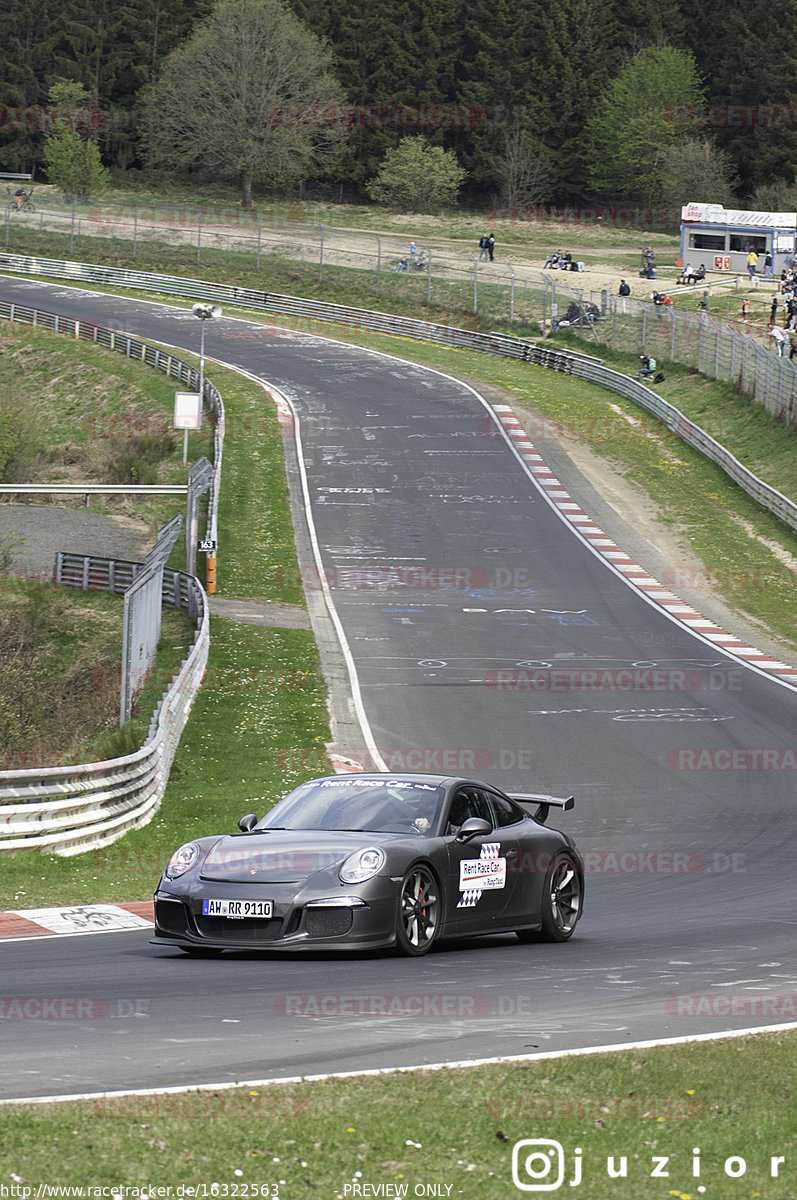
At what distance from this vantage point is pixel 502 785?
20.2 meters

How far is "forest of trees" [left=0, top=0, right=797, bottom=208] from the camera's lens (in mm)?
117125

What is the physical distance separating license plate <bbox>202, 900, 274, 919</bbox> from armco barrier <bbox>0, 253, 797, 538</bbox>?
2606 cm

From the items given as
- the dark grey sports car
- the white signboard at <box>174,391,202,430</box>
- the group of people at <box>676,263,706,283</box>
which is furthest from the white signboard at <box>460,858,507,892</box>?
the group of people at <box>676,263,706,283</box>

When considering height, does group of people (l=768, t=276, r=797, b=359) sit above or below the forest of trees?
below

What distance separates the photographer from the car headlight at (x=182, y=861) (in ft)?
34.0

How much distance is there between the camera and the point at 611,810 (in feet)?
61.3

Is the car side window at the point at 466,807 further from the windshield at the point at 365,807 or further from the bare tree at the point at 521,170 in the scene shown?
the bare tree at the point at 521,170

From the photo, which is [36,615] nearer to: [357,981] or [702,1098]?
[357,981]

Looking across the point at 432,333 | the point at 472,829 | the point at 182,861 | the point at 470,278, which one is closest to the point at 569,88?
the point at 470,278

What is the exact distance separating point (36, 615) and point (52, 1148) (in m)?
30.1

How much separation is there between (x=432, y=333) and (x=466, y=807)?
62.9m

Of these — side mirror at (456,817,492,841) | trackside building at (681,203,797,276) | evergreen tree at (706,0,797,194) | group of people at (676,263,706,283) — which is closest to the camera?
side mirror at (456,817,492,841)

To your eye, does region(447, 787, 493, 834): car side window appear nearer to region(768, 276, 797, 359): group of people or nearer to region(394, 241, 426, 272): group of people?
region(768, 276, 797, 359): group of people

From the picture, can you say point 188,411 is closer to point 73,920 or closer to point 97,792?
point 97,792
